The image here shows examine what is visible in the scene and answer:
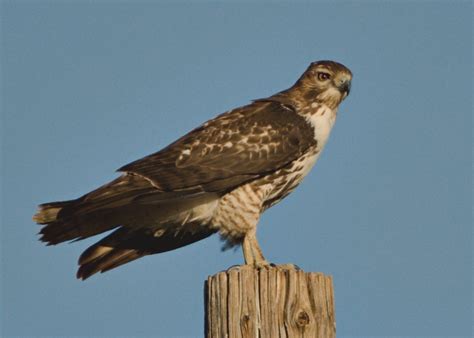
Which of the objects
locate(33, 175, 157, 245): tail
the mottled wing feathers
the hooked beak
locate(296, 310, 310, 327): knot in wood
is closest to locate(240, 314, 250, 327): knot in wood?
locate(296, 310, 310, 327): knot in wood

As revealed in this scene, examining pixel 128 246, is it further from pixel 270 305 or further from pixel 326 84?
pixel 270 305

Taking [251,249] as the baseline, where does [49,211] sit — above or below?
above

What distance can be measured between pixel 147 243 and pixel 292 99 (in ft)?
6.77

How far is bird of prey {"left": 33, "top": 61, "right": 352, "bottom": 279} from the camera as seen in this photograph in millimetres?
7031

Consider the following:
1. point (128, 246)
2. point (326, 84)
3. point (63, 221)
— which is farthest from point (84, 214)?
point (326, 84)

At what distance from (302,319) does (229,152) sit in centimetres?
295

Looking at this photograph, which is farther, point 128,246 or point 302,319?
point 128,246

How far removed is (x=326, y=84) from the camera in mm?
8352

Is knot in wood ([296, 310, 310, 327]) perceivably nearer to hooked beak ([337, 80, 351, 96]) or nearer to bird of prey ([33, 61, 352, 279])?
bird of prey ([33, 61, 352, 279])

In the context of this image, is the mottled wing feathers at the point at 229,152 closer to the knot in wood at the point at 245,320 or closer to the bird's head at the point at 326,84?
the bird's head at the point at 326,84

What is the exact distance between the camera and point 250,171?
24.6 ft

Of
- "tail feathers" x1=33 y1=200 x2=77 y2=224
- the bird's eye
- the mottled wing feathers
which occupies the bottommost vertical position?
"tail feathers" x1=33 y1=200 x2=77 y2=224

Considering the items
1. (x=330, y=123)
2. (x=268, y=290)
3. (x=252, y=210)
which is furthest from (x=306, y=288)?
(x=330, y=123)

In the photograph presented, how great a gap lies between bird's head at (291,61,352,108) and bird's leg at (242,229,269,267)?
1.62m
